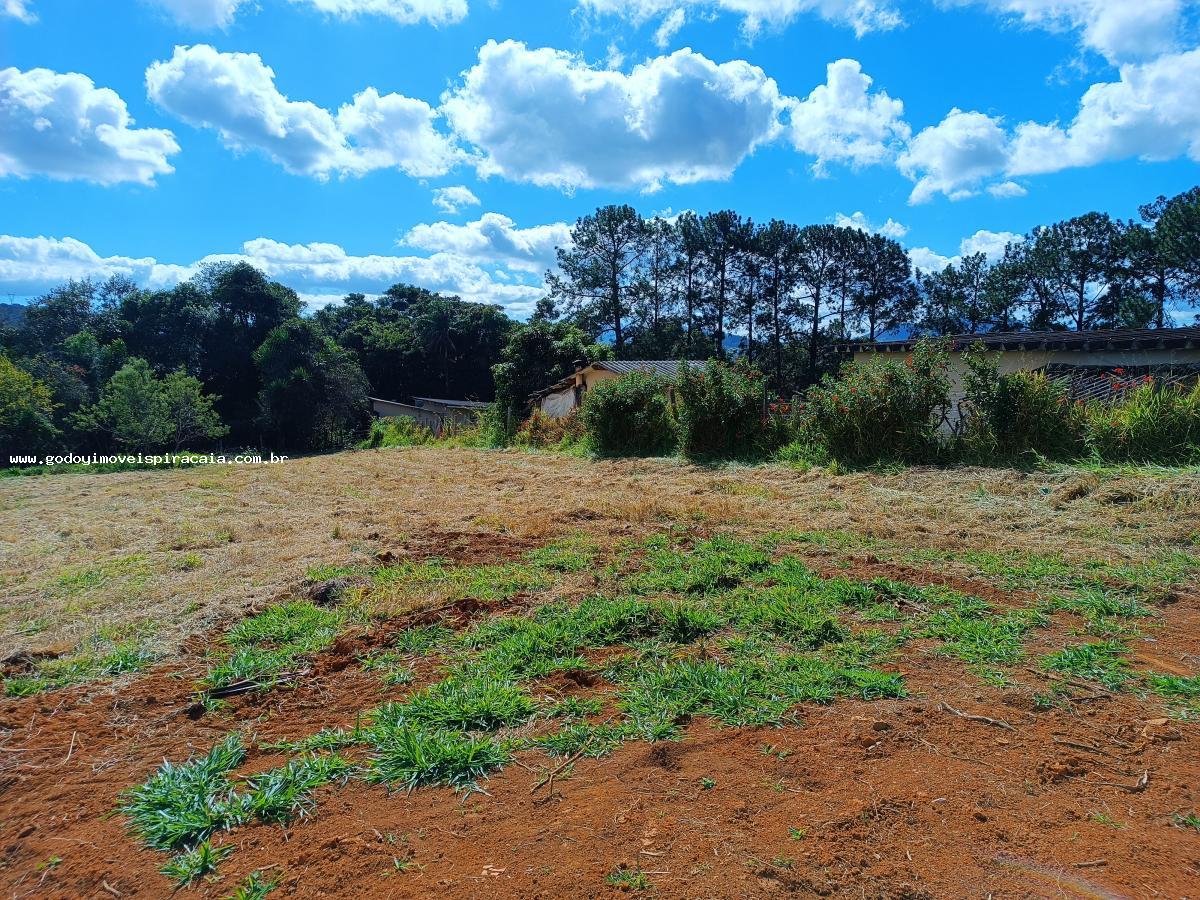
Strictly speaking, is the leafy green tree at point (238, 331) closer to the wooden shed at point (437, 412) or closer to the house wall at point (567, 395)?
the wooden shed at point (437, 412)

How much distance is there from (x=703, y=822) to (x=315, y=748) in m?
1.56

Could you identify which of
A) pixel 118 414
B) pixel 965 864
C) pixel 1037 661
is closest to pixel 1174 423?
pixel 1037 661

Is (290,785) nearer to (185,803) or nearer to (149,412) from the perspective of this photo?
(185,803)

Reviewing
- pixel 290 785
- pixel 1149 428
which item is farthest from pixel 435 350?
pixel 290 785

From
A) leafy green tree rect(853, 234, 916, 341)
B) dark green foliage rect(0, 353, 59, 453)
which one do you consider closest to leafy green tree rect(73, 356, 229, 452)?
dark green foliage rect(0, 353, 59, 453)

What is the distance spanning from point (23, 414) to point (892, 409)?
1185 inches

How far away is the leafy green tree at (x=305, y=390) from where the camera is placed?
103 feet

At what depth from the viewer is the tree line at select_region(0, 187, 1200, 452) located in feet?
89.0

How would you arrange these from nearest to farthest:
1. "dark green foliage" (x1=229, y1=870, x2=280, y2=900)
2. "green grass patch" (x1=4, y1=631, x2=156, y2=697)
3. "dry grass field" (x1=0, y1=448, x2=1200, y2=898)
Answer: "dark green foliage" (x1=229, y1=870, x2=280, y2=900) → "dry grass field" (x1=0, y1=448, x2=1200, y2=898) → "green grass patch" (x1=4, y1=631, x2=156, y2=697)

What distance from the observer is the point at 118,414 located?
23250mm

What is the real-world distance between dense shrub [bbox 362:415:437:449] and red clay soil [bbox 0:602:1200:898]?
22.8 metres

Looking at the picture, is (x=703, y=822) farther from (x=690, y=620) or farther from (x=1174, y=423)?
(x=1174, y=423)

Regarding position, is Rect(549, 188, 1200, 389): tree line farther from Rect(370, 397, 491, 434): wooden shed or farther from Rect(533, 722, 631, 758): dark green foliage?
Rect(533, 722, 631, 758): dark green foliage

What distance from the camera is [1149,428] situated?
26.2 ft
